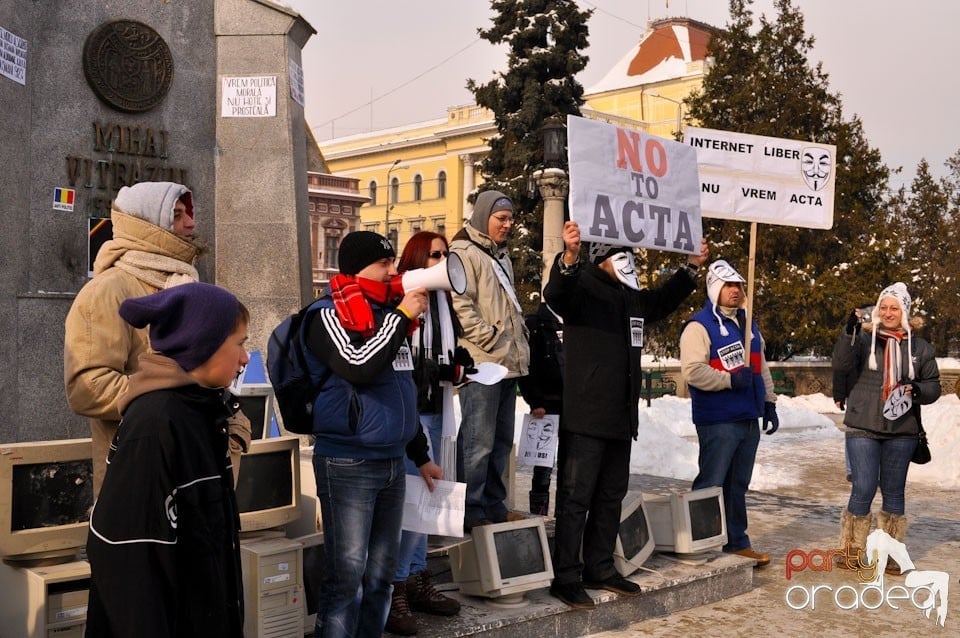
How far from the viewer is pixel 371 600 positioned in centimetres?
432

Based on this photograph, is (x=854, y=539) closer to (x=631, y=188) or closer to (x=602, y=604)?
(x=602, y=604)

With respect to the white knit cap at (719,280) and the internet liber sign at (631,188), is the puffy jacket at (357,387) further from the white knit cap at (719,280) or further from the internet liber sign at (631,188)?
the white knit cap at (719,280)

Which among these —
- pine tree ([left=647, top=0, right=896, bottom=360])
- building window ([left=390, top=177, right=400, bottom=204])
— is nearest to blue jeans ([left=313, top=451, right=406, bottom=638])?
pine tree ([left=647, top=0, right=896, bottom=360])

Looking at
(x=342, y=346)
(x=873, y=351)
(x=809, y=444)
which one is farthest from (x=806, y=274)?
(x=342, y=346)

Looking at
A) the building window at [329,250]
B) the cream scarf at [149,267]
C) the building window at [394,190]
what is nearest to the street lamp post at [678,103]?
the building window at [329,250]

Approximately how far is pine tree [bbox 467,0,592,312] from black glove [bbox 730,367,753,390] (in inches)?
1128

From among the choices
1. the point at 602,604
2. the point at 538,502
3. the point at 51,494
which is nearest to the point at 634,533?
the point at 602,604

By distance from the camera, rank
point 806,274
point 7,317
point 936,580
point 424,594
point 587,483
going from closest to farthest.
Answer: point 424,594 → point 587,483 → point 936,580 → point 7,317 → point 806,274

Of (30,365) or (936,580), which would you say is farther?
(30,365)

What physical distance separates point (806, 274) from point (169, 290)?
32312mm

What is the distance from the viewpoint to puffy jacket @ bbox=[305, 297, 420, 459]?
4039 millimetres

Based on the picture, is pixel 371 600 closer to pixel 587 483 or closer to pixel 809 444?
pixel 587 483

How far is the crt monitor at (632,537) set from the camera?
6.25m

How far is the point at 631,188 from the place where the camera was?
6.57 meters
